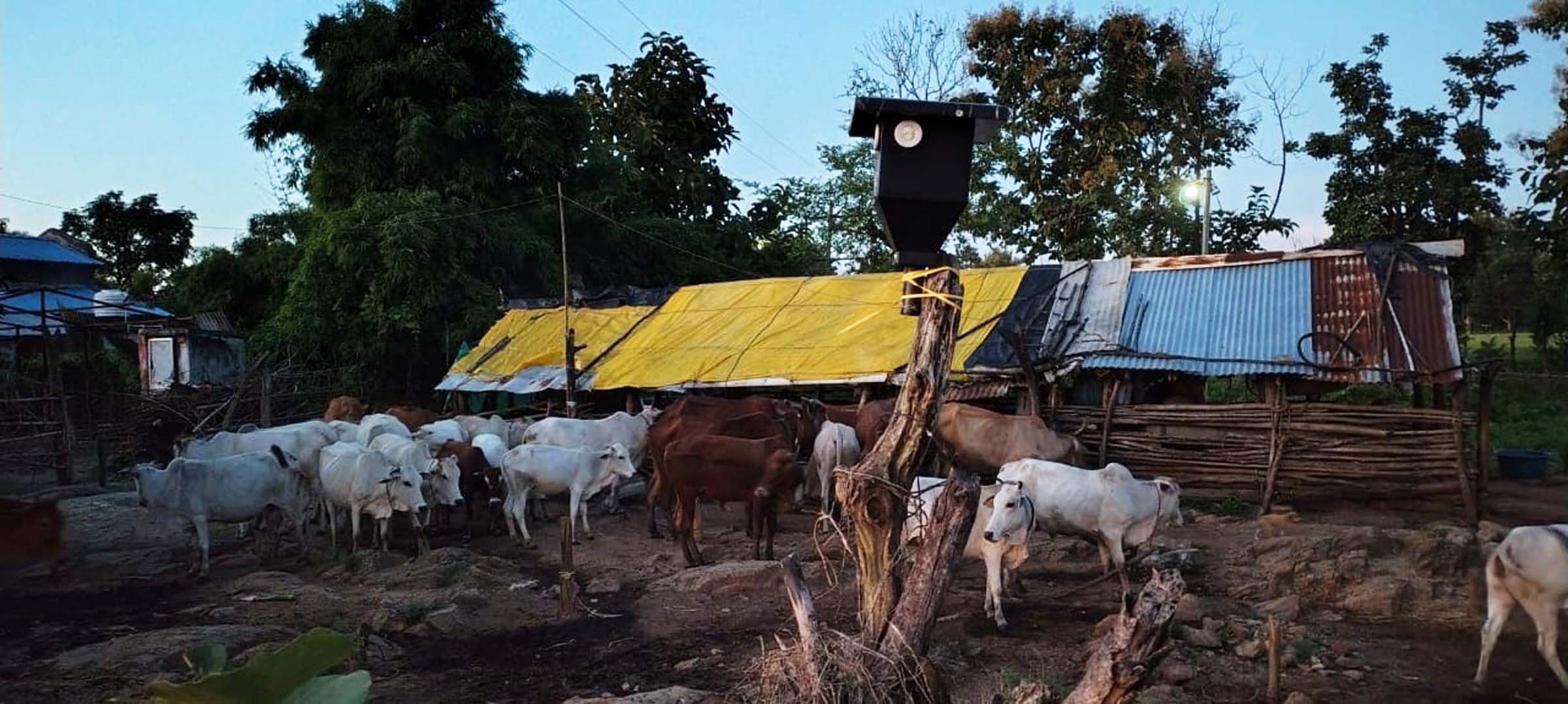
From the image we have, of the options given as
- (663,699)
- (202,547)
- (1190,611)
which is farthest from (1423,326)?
(202,547)

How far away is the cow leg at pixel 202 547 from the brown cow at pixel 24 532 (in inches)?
406

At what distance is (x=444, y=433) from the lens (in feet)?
52.2

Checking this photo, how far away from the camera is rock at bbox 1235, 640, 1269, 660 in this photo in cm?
789

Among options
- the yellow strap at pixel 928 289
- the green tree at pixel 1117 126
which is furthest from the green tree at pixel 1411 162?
the yellow strap at pixel 928 289

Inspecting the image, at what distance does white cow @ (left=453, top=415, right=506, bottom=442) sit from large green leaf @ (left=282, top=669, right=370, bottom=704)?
15345mm

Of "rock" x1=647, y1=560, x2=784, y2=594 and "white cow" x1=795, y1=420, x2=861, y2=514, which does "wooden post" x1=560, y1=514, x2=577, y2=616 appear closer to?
"rock" x1=647, y1=560, x2=784, y2=594

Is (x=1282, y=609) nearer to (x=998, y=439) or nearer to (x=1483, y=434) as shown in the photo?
(x=998, y=439)

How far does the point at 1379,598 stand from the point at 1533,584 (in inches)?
89.4

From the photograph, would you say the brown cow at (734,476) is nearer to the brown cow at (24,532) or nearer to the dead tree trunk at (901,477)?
the dead tree trunk at (901,477)

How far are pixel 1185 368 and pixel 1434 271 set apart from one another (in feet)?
11.3

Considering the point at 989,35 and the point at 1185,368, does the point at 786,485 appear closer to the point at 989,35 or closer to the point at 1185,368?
the point at 1185,368

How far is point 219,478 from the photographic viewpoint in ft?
38.8

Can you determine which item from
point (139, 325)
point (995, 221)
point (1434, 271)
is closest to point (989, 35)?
point (995, 221)

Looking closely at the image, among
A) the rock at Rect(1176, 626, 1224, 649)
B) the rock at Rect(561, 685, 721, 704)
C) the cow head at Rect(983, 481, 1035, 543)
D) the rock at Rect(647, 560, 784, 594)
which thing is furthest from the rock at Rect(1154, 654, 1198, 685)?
the rock at Rect(647, 560, 784, 594)
